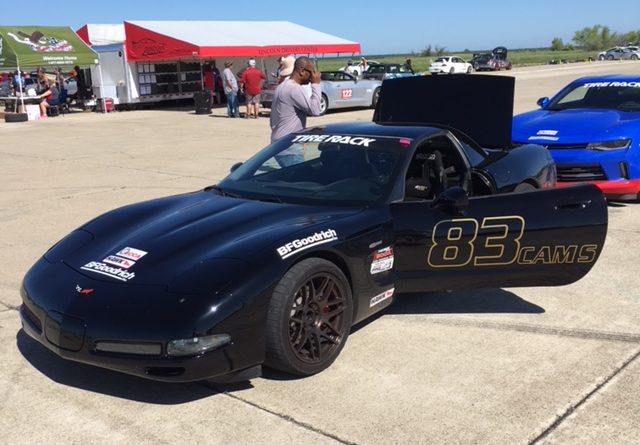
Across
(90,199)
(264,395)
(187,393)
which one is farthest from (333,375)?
(90,199)

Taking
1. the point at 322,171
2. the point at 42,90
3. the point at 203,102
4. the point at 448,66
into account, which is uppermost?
the point at 448,66

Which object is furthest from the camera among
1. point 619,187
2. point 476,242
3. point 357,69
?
point 357,69

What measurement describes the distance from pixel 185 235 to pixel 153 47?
21411mm

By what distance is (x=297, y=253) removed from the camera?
3.53 metres

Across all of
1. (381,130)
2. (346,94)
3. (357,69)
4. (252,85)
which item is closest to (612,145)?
(381,130)

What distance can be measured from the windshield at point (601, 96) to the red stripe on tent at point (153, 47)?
15.7m

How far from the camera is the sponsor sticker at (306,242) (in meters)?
3.49

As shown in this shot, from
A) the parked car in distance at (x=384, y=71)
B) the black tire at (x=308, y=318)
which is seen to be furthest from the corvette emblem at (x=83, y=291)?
the parked car in distance at (x=384, y=71)

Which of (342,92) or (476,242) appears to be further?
(342,92)

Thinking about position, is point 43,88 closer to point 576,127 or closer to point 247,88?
point 247,88

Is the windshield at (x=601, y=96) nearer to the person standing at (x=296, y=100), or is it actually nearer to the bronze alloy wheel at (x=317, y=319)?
the person standing at (x=296, y=100)

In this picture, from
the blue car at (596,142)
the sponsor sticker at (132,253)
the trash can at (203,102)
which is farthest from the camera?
the trash can at (203,102)

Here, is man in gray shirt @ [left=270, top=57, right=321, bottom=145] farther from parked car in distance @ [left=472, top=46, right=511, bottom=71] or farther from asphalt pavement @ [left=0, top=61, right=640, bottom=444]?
parked car in distance @ [left=472, top=46, right=511, bottom=71]

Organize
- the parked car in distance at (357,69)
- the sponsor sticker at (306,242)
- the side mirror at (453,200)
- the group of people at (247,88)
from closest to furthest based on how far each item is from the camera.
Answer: the sponsor sticker at (306,242), the side mirror at (453,200), the group of people at (247,88), the parked car in distance at (357,69)
